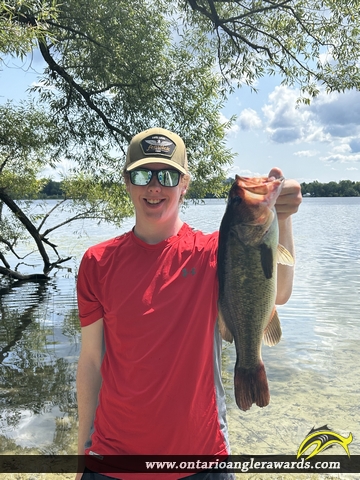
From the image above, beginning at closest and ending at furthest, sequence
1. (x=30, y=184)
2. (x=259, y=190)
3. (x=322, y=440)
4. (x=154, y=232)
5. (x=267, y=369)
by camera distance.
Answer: (x=259, y=190)
(x=154, y=232)
(x=322, y=440)
(x=267, y=369)
(x=30, y=184)

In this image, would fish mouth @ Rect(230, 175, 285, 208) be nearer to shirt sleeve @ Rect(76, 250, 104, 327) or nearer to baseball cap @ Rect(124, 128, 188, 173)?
baseball cap @ Rect(124, 128, 188, 173)

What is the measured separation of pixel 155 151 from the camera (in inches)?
87.6

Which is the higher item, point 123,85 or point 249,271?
point 123,85

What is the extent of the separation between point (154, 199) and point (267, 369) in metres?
6.96

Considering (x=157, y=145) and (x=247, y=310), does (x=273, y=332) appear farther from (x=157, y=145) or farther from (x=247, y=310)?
(x=157, y=145)

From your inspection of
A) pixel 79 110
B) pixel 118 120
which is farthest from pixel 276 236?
pixel 79 110

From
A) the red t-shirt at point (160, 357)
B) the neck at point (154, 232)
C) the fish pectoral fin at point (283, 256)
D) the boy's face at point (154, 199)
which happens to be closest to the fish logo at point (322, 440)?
the red t-shirt at point (160, 357)

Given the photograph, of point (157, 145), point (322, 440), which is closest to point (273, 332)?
point (157, 145)

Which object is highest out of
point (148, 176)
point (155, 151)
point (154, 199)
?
point (155, 151)

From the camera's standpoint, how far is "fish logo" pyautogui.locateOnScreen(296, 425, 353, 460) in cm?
552

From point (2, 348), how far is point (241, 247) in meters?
9.17

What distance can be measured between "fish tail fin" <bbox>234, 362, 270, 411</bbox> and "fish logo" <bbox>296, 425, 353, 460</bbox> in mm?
3815

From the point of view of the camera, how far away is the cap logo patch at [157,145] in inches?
87.6

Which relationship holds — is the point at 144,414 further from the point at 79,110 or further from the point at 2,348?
the point at 79,110
